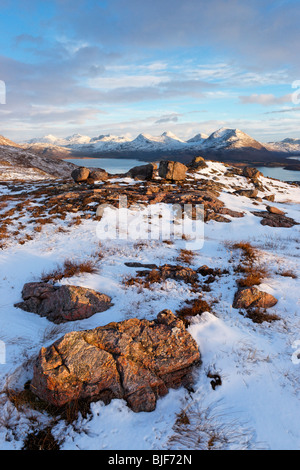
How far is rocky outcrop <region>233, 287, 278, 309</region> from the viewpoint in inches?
279

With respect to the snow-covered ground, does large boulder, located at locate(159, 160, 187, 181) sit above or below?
above

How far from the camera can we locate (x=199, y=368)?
5094mm

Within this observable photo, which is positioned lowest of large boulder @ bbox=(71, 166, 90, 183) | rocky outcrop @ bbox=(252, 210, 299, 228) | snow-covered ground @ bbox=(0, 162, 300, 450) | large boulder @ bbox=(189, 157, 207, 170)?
snow-covered ground @ bbox=(0, 162, 300, 450)

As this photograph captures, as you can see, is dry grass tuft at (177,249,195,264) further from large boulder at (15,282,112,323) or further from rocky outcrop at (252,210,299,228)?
rocky outcrop at (252,210,299,228)

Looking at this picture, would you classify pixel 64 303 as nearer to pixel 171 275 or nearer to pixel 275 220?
pixel 171 275

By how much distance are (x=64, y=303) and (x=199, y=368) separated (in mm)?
4194

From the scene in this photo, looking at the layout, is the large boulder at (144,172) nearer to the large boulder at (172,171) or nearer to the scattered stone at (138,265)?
the large boulder at (172,171)

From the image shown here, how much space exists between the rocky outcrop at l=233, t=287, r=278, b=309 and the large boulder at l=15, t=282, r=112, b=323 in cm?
421

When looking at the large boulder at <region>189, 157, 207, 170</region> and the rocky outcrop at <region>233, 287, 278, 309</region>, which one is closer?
the rocky outcrop at <region>233, 287, 278, 309</region>

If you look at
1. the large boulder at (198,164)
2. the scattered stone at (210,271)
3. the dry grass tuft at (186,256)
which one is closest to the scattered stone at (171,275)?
the scattered stone at (210,271)

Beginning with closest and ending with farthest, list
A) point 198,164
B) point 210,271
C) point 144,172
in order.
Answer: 1. point 210,271
2. point 144,172
3. point 198,164

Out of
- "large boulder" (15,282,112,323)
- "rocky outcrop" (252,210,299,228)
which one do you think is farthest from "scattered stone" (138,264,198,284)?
"rocky outcrop" (252,210,299,228)

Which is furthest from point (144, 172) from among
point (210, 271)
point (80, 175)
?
point (210, 271)
